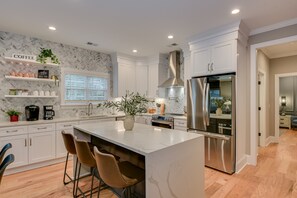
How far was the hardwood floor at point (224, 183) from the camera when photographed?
244 centimetres

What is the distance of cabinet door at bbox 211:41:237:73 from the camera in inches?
Result: 120

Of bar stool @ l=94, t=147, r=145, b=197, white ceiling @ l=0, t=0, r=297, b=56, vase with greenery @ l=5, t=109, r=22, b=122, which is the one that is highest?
white ceiling @ l=0, t=0, r=297, b=56

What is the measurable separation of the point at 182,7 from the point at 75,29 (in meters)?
2.14

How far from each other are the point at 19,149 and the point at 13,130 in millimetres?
379

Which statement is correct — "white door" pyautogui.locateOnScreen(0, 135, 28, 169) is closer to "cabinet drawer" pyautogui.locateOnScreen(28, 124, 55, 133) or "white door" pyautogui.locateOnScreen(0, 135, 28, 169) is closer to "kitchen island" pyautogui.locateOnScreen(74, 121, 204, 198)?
"cabinet drawer" pyautogui.locateOnScreen(28, 124, 55, 133)

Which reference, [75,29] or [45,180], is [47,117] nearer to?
[45,180]

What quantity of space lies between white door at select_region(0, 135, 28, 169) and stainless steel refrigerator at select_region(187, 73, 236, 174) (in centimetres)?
336

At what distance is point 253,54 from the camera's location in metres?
3.43

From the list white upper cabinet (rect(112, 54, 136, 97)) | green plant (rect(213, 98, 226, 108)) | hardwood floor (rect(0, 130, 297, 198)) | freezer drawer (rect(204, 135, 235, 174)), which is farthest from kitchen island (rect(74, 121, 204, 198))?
white upper cabinet (rect(112, 54, 136, 97))

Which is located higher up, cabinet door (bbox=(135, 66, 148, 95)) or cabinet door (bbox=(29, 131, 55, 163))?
cabinet door (bbox=(135, 66, 148, 95))

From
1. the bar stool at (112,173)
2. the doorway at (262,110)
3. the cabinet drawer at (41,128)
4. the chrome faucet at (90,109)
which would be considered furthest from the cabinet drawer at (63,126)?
the doorway at (262,110)

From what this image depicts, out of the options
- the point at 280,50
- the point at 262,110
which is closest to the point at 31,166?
the point at 262,110

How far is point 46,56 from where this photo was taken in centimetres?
381

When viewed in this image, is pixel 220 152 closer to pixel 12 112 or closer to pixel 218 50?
pixel 218 50
